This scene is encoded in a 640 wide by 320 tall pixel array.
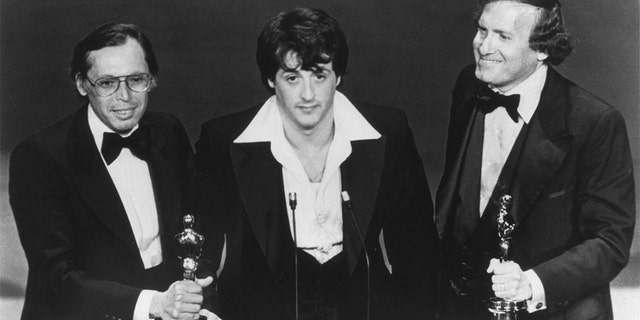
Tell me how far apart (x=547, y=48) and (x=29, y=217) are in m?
2.19

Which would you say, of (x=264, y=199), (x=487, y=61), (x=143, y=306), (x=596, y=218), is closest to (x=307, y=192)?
(x=264, y=199)

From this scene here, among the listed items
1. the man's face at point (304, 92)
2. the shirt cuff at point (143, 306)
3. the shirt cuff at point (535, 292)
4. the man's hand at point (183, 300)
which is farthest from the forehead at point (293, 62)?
the shirt cuff at point (535, 292)

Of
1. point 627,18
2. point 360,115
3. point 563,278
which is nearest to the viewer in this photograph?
point 563,278

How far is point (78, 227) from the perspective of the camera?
3371 mm

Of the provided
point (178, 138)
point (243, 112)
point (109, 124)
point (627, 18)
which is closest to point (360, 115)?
point (243, 112)

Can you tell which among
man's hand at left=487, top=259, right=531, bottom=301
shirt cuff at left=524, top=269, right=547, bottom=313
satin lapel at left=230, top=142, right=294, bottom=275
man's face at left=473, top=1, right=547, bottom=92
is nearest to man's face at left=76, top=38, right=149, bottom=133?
satin lapel at left=230, top=142, right=294, bottom=275

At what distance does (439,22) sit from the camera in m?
3.85

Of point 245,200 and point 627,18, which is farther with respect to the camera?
point 627,18

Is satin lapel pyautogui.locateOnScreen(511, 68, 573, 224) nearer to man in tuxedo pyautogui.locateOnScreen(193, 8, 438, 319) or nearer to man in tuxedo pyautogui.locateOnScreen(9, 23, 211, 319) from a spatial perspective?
man in tuxedo pyautogui.locateOnScreen(193, 8, 438, 319)

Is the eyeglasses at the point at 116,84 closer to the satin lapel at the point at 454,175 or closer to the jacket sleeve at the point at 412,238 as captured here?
the jacket sleeve at the point at 412,238

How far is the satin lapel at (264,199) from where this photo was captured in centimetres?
345

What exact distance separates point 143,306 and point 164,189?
0.48 metres

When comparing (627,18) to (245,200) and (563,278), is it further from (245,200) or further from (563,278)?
(245,200)

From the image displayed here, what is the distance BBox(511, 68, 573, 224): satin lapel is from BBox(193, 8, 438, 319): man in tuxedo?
434mm
